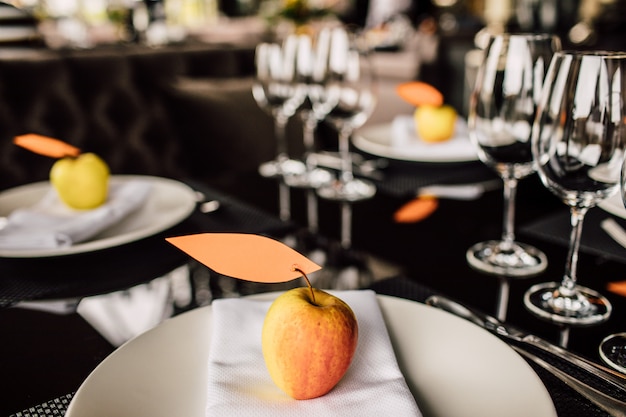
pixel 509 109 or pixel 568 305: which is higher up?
pixel 509 109

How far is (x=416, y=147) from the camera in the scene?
1063 millimetres

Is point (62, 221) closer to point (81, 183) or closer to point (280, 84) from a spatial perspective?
point (81, 183)

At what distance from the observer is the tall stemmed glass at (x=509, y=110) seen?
0.65 m

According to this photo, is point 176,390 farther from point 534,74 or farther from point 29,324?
point 534,74

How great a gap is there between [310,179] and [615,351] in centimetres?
62

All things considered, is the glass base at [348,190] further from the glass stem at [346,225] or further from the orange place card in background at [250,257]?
the orange place card in background at [250,257]

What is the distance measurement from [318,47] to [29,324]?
0.63m

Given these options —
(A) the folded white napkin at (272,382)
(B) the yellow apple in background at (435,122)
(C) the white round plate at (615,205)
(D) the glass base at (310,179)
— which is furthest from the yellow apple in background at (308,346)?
(B) the yellow apple in background at (435,122)

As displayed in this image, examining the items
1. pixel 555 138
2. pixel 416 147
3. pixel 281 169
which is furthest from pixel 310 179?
pixel 555 138

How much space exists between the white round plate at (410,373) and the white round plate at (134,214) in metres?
0.25

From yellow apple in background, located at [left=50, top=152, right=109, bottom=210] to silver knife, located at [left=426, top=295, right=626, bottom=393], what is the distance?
502 millimetres

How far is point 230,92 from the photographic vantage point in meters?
1.73

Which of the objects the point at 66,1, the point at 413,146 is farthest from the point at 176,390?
the point at 66,1

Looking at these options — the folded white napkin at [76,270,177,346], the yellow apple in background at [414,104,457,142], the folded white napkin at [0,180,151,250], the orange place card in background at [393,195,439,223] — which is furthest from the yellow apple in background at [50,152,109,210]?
the yellow apple in background at [414,104,457,142]
